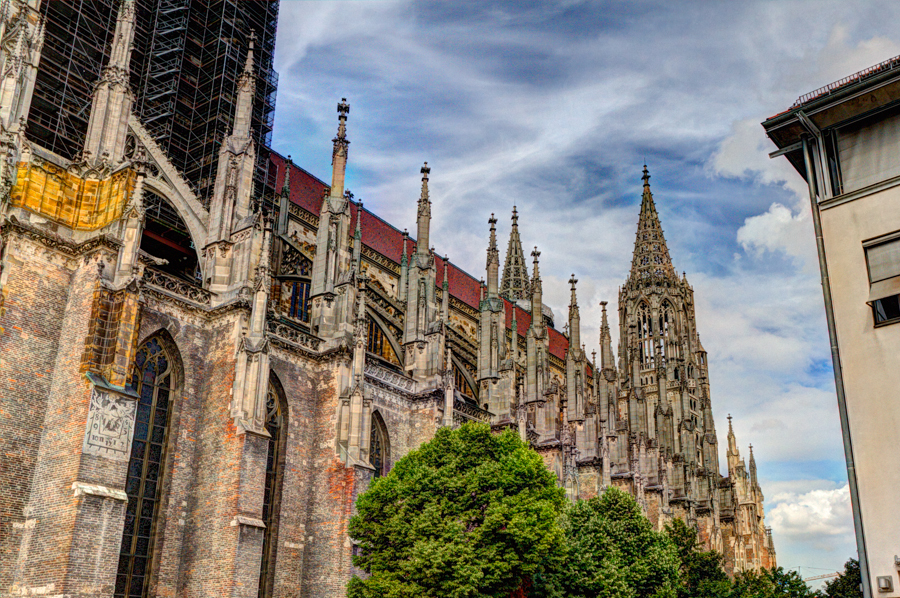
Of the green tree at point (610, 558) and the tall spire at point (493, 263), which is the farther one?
the tall spire at point (493, 263)

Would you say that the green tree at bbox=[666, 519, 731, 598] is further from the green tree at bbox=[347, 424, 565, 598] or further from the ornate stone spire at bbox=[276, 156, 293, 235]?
the ornate stone spire at bbox=[276, 156, 293, 235]

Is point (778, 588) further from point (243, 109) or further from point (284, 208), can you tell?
point (243, 109)

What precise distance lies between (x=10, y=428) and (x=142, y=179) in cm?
707

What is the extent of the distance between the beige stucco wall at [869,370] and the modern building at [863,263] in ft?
0.06

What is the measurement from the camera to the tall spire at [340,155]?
3033 cm

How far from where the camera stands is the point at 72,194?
21.7m

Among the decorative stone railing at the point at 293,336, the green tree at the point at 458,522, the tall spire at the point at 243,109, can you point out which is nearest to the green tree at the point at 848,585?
the green tree at the point at 458,522

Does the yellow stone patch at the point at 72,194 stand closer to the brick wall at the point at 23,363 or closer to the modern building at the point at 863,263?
the brick wall at the point at 23,363

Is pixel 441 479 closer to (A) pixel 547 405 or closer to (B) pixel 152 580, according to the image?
(B) pixel 152 580

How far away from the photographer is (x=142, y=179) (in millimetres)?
21469

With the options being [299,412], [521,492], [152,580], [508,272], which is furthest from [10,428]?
[508,272]

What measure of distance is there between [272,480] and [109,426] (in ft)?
22.8

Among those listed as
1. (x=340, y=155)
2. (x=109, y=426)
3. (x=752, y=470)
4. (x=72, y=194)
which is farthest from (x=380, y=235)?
(x=752, y=470)

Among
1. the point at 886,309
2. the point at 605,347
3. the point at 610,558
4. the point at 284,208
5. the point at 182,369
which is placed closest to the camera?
the point at 886,309
